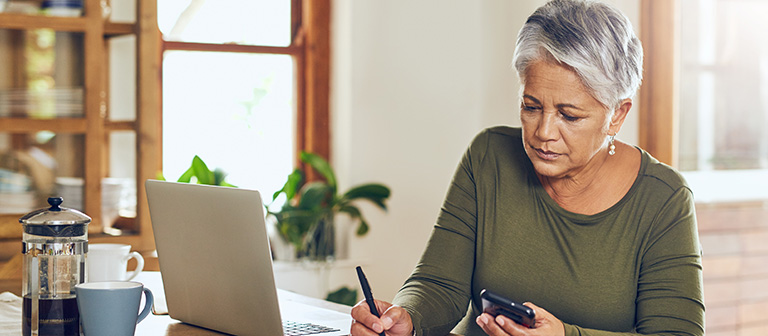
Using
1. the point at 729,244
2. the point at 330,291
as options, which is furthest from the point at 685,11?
the point at 330,291

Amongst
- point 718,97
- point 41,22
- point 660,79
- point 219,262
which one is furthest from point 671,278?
point 41,22

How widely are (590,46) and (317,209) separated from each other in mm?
1841

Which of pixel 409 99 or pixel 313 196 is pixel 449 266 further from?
pixel 409 99

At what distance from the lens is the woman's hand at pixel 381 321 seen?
140cm

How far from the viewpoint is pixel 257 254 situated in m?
1.33

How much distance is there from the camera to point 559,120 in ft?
5.24

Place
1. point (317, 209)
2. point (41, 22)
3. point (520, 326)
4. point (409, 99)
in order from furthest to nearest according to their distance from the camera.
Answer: point (409, 99) < point (317, 209) < point (41, 22) < point (520, 326)

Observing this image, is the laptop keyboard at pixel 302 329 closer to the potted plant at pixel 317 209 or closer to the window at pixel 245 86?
the potted plant at pixel 317 209

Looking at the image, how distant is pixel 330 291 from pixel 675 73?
158 cm

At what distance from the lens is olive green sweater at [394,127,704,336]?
5.15 ft

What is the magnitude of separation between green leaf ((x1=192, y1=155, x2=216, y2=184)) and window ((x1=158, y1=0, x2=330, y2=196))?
11.3 inches

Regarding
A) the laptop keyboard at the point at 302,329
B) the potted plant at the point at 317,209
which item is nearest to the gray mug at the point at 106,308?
the laptop keyboard at the point at 302,329

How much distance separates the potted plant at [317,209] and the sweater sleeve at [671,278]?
176cm

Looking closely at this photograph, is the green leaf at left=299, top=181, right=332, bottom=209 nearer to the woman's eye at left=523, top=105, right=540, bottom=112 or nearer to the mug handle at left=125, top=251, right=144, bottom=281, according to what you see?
the mug handle at left=125, top=251, right=144, bottom=281
